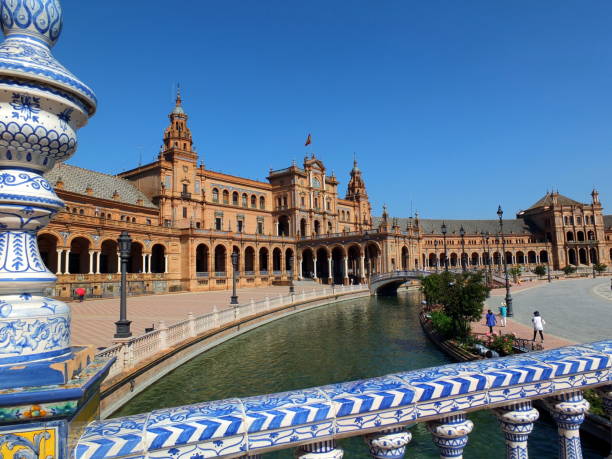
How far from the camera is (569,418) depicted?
264 cm

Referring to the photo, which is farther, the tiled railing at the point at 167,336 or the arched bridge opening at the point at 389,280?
the arched bridge opening at the point at 389,280

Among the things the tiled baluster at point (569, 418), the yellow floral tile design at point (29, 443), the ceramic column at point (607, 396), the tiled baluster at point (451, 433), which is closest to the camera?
the yellow floral tile design at point (29, 443)

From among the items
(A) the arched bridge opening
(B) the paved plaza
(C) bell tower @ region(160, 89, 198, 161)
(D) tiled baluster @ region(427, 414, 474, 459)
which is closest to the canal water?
(B) the paved plaza

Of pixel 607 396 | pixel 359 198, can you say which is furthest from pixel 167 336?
pixel 359 198

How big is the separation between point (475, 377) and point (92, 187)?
46954 mm

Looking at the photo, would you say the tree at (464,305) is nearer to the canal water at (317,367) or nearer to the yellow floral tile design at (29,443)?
the canal water at (317,367)

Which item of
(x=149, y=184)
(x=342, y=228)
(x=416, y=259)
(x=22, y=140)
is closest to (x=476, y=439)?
(x=22, y=140)

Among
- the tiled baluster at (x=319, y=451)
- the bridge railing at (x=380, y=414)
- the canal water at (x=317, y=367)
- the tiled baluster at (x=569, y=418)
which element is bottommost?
the canal water at (x=317, y=367)

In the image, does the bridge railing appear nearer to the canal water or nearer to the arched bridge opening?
the canal water

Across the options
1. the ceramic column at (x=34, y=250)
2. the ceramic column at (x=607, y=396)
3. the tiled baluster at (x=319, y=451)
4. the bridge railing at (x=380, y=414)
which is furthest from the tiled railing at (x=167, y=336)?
the ceramic column at (x=607, y=396)

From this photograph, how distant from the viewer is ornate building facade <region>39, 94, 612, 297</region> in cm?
3519

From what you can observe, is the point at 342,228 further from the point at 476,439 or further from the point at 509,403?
the point at 509,403

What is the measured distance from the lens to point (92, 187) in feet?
138

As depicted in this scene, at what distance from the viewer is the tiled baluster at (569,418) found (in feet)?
8.60
